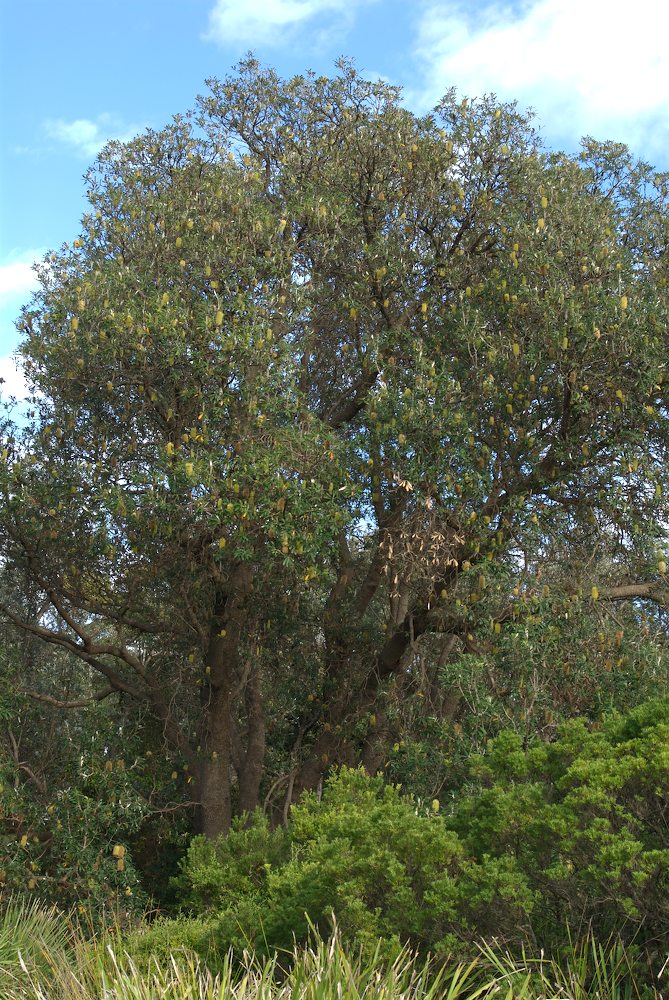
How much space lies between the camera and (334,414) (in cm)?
1288

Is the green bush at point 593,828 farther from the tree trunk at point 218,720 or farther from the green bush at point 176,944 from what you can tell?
the tree trunk at point 218,720

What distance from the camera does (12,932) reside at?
352 inches

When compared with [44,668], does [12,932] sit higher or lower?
lower

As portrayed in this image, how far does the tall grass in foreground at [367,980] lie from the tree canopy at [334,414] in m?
3.66

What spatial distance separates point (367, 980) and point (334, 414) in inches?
312

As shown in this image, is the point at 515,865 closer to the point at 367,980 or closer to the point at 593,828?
the point at 593,828

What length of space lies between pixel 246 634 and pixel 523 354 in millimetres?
4900

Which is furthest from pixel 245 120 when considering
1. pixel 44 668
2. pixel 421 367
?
pixel 44 668

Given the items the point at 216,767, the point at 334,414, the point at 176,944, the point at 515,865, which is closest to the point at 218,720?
the point at 216,767

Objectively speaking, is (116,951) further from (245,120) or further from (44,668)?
(245,120)

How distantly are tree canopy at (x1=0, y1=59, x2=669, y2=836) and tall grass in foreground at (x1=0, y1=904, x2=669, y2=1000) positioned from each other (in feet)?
12.0

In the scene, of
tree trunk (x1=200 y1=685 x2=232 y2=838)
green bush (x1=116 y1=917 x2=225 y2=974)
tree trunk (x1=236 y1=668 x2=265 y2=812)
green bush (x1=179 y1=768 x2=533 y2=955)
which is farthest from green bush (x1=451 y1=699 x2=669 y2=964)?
tree trunk (x1=236 y1=668 x2=265 y2=812)

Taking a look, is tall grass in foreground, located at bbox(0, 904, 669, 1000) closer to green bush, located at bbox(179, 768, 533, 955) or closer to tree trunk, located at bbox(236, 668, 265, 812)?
green bush, located at bbox(179, 768, 533, 955)

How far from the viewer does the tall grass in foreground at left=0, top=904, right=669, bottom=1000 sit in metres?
5.44
